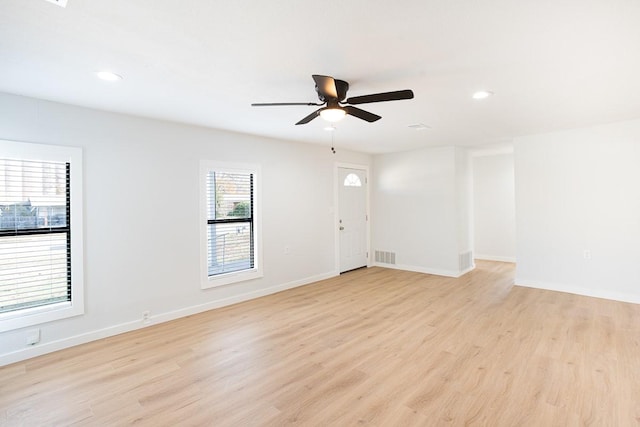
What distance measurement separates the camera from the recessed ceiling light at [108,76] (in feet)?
7.92

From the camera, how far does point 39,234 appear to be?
3.00m

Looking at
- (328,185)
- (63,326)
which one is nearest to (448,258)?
(328,185)

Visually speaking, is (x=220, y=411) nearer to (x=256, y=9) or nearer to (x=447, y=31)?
(x=256, y=9)

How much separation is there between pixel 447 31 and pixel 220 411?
114 inches

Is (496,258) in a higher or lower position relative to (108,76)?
lower

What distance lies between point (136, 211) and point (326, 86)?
106 inches

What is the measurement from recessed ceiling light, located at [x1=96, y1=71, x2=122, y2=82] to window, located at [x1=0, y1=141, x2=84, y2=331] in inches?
42.9

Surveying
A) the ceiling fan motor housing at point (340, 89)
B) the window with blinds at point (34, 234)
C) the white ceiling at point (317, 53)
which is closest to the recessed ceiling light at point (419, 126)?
the white ceiling at point (317, 53)

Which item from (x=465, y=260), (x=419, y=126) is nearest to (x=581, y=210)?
(x=465, y=260)

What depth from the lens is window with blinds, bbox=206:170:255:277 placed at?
4.31m

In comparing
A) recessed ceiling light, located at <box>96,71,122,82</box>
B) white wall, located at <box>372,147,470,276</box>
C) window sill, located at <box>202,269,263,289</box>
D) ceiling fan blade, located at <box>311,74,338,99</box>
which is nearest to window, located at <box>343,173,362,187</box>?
white wall, located at <box>372,147,470,276</box>

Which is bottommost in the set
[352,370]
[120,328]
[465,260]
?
[352,370]

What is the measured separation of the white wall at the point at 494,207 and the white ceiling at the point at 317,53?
3.93 m

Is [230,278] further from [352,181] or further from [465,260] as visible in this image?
[465,260]
